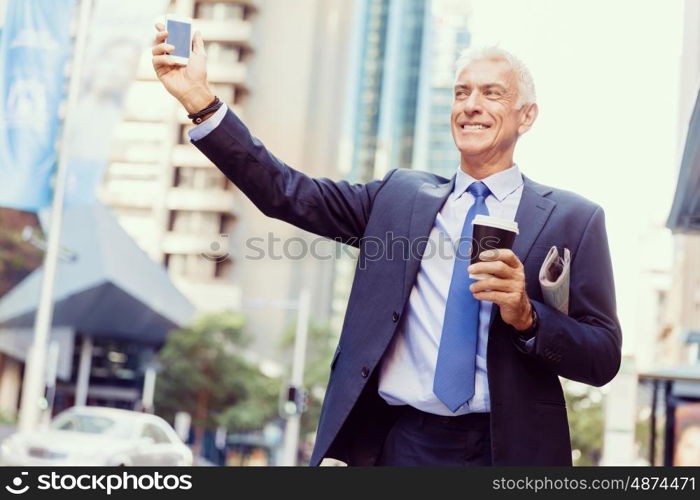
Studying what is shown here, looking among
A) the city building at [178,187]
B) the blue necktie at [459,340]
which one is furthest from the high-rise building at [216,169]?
the blue necktie at [459,340]

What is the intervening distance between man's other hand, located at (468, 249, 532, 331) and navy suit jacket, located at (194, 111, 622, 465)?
0.11m

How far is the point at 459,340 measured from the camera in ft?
7.02

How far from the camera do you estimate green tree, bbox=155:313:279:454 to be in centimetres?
4347

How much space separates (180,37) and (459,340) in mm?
902

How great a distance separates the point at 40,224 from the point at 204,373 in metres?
12.5

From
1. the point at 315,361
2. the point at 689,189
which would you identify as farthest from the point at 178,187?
the point at 689,189

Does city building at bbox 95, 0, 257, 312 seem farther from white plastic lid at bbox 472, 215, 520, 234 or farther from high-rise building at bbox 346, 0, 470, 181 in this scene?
white plastic lid at bbox 472, 215, 520, 234

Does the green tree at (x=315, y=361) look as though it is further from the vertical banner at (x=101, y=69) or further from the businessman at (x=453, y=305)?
the businessman at (x=453, y=305)

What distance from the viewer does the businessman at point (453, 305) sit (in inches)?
82.3

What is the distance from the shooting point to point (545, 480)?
2.20m

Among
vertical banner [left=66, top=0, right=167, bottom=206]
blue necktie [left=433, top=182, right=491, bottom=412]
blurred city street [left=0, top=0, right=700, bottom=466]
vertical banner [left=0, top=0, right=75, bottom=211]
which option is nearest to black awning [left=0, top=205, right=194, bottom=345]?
blurred city street [left=0, top=0, right=700, bottom=466]

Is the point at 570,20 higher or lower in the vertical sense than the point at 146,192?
higher

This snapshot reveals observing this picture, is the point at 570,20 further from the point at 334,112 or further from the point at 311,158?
the point at 334,112

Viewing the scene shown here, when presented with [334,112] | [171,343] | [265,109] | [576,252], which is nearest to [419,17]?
[334,112]
